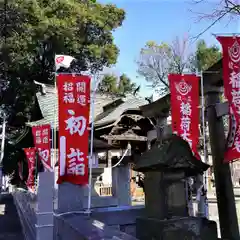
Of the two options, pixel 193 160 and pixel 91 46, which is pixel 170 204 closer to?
pixel 193 160

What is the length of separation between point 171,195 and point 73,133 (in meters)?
3.12

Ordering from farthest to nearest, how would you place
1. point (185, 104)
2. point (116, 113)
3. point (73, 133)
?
point (116, 113) → point (185, 104) → point (73, 133)

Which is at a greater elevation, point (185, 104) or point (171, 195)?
point (185, 104)

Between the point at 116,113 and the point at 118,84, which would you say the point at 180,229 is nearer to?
the point at 116,113

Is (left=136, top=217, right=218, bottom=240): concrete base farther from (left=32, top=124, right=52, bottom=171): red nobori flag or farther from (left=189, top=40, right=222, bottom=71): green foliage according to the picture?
(left=189, top=40, right=222, bottom=71): green foliage

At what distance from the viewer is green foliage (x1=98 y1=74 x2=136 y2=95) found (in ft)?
104

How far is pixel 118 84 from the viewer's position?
3856 centimetres

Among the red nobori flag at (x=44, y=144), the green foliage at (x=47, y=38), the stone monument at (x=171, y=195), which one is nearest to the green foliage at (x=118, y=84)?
the green foliage at (x=47, y=38)

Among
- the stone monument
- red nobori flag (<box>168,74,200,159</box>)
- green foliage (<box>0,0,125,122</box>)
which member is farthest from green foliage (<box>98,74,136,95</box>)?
the stone monument

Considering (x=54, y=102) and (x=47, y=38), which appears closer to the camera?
(x=54, y=102)

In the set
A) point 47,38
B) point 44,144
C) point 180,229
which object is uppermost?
point 47,38

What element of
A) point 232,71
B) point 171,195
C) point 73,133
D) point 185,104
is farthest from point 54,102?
point 171,195

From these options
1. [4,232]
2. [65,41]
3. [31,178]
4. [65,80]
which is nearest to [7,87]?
[65,41]

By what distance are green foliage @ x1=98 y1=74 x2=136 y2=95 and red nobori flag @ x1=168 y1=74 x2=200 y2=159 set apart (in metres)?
21.7
